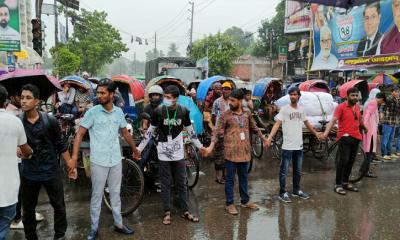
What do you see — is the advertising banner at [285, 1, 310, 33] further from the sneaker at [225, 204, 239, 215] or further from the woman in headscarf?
the sneaker at [225, 204, 239, 215]

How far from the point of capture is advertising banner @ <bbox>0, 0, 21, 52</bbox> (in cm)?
1309

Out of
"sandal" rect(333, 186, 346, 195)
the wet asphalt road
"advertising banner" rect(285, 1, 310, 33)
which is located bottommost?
the wet asphalt road

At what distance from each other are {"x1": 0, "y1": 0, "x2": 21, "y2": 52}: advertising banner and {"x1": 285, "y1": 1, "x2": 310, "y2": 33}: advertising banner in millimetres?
23775

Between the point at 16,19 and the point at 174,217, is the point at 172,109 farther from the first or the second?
the point at 16,19

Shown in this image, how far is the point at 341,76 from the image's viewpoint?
73.2 feet

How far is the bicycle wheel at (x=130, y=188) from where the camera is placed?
5.09 meters

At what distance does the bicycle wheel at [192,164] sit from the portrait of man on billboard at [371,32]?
1366 cm

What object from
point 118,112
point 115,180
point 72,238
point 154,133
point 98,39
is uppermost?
point 98,39

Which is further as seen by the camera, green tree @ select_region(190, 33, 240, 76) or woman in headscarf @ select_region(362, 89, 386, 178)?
green tree @ select_region(190, 33, 240, 76)

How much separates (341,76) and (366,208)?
18131 millimetres

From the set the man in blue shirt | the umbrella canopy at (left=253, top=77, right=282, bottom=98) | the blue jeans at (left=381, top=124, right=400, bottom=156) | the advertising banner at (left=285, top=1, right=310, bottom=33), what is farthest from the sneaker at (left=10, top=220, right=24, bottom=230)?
the advertising banner at (left=285, top=1, right=310, bottom=33)

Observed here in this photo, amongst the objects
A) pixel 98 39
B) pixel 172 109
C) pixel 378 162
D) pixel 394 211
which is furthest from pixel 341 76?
pixel 98 39

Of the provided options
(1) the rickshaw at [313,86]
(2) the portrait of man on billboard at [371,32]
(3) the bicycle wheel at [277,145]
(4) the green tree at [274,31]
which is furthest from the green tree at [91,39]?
(3) the bicycle wheel at [277,145]

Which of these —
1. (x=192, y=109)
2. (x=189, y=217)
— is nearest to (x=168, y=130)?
(x=189, y=217)
